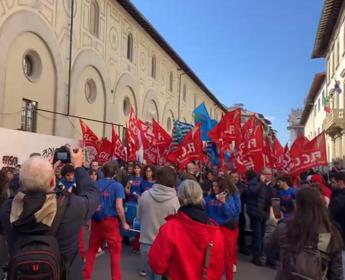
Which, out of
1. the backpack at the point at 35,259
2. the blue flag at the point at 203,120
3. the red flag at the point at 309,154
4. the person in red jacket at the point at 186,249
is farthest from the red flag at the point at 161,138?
the backpack at the point at 35,259

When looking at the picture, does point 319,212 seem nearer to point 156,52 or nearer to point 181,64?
point 156,52

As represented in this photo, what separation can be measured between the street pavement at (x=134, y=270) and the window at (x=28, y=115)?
9.92 meters

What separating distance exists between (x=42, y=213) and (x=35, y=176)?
26cm

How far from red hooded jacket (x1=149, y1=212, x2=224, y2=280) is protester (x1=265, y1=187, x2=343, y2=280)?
0.56 metres

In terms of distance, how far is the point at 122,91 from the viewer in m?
27.6

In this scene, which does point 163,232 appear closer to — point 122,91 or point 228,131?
point 228,131

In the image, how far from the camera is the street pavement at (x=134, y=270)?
25.2ft

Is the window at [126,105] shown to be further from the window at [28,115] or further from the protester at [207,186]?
the protester at [207,186]

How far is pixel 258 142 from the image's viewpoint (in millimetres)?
13203

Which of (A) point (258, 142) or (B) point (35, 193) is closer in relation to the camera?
(B) point (35, 193)

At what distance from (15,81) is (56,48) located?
3.31 metres

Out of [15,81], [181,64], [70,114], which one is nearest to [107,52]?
[70,114]

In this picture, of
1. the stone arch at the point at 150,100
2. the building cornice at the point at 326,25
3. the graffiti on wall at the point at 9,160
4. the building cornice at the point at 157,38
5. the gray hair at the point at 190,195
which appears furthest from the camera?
the stone arch at the point at 150,100

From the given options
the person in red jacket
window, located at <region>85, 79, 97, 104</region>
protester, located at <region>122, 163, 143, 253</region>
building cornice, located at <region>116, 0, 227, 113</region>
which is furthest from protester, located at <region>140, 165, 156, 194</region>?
building cornice, located at <region>116, 0, 227, 113</region>
